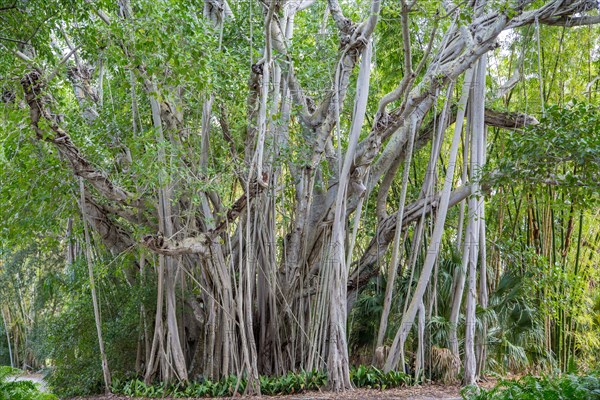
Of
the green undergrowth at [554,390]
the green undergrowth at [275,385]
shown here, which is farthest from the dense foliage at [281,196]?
the green undergrowth at [554,390]

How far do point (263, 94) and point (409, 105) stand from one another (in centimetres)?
141

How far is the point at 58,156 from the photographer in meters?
7.05

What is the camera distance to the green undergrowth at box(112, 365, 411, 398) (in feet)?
22.4

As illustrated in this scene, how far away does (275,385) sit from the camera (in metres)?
6.84

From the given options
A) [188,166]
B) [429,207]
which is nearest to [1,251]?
[188,166]

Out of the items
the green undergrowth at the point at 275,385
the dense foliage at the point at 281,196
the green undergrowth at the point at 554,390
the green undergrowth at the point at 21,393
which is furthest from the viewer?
the green undergrowth at the point at 275,385

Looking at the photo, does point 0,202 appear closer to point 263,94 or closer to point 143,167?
point 143,167

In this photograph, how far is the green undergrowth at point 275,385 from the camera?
6.82m

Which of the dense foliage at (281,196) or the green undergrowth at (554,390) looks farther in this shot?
the dense foliage at (281,196)

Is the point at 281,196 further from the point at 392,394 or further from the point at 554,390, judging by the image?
the point at 554,390

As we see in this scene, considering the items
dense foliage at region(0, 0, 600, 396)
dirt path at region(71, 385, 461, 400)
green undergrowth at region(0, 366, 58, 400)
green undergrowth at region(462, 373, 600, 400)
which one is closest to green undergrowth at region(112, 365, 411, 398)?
dense foliage at region(0, 0, 600, 396)

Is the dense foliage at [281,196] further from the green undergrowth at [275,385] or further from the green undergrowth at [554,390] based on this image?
the green undergrowth at [554,390]

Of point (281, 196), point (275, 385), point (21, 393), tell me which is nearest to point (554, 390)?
point (275, 385)

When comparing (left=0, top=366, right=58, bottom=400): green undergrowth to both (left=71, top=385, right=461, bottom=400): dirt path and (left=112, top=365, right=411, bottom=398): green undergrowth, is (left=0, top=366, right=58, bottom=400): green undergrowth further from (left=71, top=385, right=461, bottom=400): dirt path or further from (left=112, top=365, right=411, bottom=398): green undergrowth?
(left=71, top=385, right=461, bottom=400): dirt path
